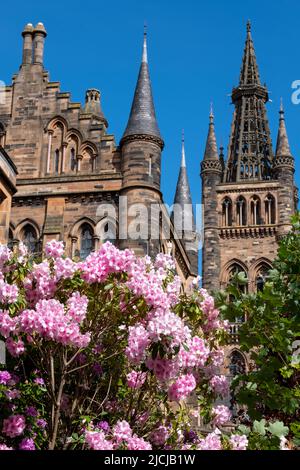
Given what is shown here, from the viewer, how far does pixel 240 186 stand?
8256cm

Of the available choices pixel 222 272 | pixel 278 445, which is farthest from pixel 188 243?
pixel 278 445

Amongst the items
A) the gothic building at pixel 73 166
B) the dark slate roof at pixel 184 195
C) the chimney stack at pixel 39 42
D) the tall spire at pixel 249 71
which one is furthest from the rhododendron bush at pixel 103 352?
the tall spire at pixel 249 71

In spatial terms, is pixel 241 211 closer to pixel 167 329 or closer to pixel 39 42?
pixel 39 42

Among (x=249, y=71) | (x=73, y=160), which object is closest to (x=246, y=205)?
(x=249, y=71)

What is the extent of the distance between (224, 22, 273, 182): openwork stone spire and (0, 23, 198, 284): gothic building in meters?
53.3

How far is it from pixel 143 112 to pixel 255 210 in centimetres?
5155

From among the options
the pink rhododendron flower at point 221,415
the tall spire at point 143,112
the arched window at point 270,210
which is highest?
the arched window at point 270,210

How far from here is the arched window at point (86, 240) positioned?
29.5m

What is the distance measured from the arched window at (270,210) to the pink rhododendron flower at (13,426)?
70.2 meters

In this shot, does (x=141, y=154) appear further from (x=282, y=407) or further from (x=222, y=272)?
(x=222, y=272)

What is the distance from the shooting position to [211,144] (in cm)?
8394

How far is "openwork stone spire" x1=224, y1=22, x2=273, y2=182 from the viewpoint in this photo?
278 ft

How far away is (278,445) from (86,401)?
432cm

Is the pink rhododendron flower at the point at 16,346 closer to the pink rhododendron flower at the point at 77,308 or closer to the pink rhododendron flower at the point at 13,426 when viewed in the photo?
the pink rhododendron flower at the point at 13,426
